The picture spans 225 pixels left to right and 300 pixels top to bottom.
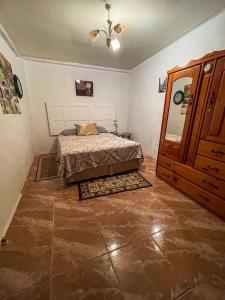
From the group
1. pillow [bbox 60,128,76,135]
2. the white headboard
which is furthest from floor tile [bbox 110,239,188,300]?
the white headboard

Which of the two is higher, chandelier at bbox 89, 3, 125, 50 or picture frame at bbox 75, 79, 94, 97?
chandelier at bbox 89, 3, 125, 50

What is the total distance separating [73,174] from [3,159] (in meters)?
0.96

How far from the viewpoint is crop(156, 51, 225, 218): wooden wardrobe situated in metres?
1.51

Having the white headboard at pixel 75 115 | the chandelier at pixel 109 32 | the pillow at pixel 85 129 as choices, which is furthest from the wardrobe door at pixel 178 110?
the white headboard at pixel 75 115

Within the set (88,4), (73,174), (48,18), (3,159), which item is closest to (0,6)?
(48,18)

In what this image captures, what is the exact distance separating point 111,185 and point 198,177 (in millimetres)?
1271

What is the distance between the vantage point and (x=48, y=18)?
Result: 1.90 m

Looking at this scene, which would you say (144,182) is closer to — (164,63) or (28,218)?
(28,218)

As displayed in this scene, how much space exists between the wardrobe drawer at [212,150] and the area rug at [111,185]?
0.99 meters

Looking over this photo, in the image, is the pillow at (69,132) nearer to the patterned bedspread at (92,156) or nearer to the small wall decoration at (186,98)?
the patterned bedspread at (92,156)

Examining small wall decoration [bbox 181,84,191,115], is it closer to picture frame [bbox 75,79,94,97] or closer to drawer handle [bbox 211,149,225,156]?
drawer handle [bbox 211,149,225,156]

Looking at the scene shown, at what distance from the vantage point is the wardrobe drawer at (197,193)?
157 centimetres

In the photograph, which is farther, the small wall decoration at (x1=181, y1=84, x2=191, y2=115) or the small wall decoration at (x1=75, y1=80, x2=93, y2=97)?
the small wall decoration at (x1=75, y1=80, x2=93, y2=97)

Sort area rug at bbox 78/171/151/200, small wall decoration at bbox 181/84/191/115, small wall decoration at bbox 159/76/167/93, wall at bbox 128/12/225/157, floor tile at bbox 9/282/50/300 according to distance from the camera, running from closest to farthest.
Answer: floor tile at bbox 9/282/50/300
small wall decoration at bbox 181/84/191/115
wall at bbox 128/12/225/157
area rug at bbox 78/171/151/200
small wall decoration at bbox 159/76/167/93
